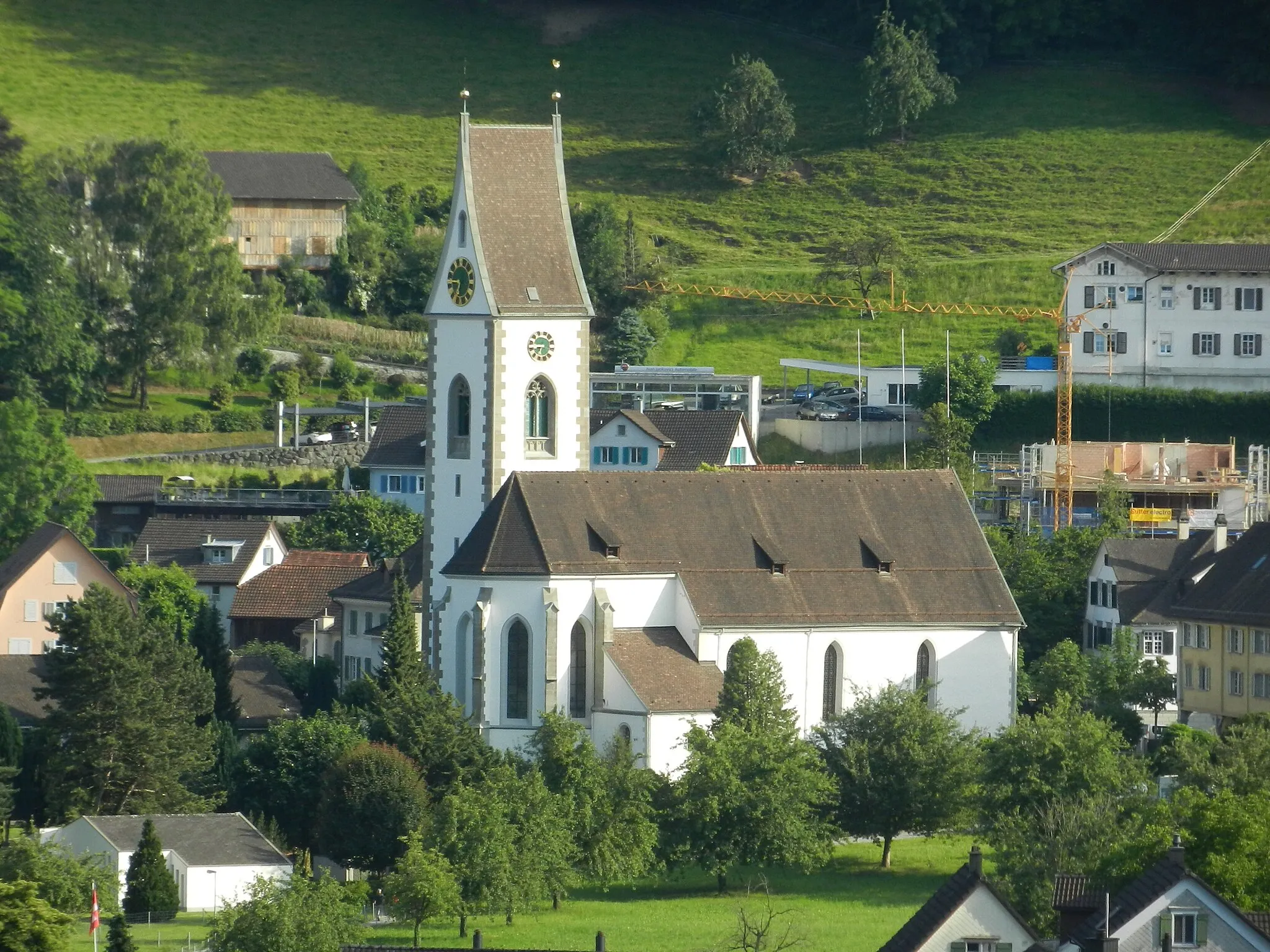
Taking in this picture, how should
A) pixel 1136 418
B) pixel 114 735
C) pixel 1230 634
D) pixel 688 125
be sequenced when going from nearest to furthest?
1. pixel 114 735
2. pixel 1230 634
3. pixel 1136 418
4. pixel 688 125

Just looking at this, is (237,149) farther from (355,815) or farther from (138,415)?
(355,815)

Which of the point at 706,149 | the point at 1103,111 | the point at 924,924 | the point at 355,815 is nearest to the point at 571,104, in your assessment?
the point at 706,149

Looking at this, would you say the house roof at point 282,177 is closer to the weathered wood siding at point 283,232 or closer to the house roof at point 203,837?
the weathered wood siding at point 283,232

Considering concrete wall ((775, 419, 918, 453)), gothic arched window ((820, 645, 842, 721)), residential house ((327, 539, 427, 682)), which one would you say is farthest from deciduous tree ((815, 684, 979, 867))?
concrete wall ((775, 419, 918, 453))


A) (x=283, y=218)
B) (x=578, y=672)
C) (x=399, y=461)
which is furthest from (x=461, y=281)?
(x=283, y=218)

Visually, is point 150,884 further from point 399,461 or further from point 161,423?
point 161,423

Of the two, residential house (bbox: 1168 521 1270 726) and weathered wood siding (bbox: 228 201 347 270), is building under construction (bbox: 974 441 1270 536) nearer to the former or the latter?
residential house (bbox: 1168 521 1270 726)
